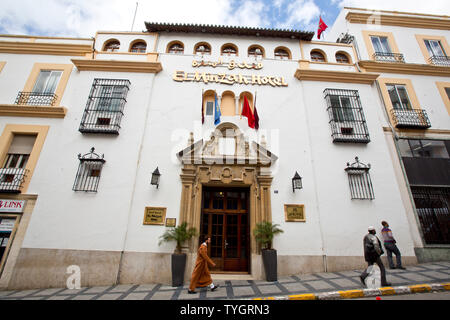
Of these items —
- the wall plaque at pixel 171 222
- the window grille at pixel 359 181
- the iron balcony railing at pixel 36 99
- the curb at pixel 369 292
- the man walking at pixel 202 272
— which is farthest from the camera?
the iron balcony railing at pixel 36 99

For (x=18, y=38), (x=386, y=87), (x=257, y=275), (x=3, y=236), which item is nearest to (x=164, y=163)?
(x=257, y=275)

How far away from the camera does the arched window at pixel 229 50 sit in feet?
37.1

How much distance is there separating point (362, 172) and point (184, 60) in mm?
10859

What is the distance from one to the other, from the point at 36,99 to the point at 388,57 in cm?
1989

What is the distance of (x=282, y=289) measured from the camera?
570 cm

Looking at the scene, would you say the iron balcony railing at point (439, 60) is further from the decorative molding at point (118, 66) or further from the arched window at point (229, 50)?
the decorative molding at point (118, 66)

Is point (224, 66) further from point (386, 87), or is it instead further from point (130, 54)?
point (386, 87)

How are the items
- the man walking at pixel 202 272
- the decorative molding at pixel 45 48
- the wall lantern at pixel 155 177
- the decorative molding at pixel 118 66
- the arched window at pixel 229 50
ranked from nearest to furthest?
the man walking at pixel 202 272 → the wall lantern at pixel 155 177 → the decorative molding at pixel 118 66 → the decorative molding at pixel 45 48 → the arched window at pixel 229 50

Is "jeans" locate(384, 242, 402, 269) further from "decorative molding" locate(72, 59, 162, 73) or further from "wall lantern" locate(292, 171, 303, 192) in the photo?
"decorative molding" locate(72, 59, 162, 73)

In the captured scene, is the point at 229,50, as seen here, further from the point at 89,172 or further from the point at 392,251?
the point at 392,251

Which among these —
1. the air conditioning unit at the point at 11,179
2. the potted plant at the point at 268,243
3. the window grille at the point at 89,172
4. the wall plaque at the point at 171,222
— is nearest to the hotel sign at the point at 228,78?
the window grille at the point at 89,172

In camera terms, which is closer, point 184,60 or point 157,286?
point 157,286

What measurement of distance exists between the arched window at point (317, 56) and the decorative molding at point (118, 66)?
936 centimetres
